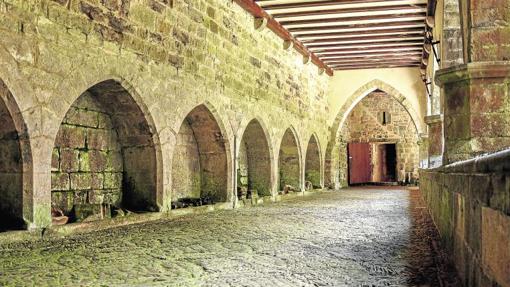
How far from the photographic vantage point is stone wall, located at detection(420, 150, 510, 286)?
1.14 metres

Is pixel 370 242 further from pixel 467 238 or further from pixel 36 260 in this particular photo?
pixel 36 260

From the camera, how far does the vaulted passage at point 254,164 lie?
8320 mm

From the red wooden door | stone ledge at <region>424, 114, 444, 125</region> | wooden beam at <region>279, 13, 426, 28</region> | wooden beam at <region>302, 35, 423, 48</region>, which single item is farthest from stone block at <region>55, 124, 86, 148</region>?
the red wooden door

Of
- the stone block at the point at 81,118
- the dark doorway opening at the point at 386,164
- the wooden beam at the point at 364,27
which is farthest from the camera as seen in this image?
Answer: the dark doorway opening at the point at 386,164

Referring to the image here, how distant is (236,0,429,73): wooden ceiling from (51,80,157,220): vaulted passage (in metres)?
2.82

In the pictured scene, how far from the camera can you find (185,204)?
6078 mm

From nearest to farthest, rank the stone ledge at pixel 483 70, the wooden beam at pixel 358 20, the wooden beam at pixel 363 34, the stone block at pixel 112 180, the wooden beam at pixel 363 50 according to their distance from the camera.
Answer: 1. the stone ledge at pixel 483 70
2. the stone block at pixel 112 180
3. the wooden beam at pixel 358 20
4. the wooden beam at pixel 363 34
5. the wooden beam at pixel 363 50

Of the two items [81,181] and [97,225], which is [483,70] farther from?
[81,181]

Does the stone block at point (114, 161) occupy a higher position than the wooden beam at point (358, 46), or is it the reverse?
the wooden beam at point (358, 46)

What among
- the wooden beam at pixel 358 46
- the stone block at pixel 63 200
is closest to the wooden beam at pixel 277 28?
the wooden beam at pixel 358 46

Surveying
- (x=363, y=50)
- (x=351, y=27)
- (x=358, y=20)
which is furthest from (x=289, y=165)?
(x=358, y=20)

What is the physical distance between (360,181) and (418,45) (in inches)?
284

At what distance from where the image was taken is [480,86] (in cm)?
296

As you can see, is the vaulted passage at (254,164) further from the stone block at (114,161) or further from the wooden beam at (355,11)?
the stone block at (114,161)
